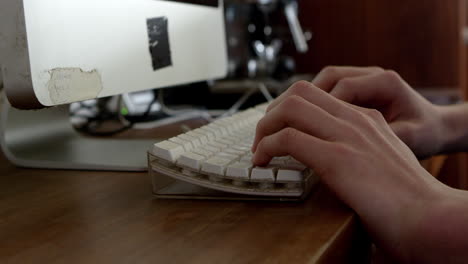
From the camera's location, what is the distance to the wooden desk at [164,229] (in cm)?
37

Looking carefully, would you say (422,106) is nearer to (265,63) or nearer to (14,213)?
(14,213)

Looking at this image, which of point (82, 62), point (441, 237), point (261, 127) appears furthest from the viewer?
point (82, 62)

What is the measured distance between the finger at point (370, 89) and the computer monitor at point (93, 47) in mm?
290

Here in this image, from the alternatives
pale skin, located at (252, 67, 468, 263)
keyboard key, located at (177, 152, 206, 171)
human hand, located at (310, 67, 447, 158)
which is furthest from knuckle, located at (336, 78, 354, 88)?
keyboard key, located at (177, 152, 206, 171)

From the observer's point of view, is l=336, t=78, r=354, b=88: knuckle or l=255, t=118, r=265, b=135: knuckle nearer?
l=255, t=118, r=265, b=135: knuckle

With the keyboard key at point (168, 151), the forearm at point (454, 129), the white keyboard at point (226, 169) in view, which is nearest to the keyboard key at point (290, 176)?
the white keyboard at point (226, 169)

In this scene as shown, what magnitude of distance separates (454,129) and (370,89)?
229mm

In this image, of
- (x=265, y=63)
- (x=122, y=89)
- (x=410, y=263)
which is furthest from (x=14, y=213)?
(x=265, y=63)

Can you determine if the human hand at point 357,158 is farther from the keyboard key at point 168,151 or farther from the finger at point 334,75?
the finger at point 334,75

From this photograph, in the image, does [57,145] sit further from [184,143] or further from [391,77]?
[391,77]

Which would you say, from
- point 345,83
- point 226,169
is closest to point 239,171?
point 226,169

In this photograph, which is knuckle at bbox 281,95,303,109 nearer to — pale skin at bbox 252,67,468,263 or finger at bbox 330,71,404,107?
pale skin at bbox 252,67,468,263

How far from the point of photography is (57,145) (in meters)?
0.81

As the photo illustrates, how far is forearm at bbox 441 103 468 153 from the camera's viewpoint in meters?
0.81
